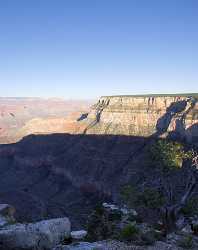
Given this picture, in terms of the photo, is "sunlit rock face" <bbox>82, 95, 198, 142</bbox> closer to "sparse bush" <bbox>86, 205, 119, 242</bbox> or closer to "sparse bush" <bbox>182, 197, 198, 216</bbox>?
"sparse bush" <bbox>86, 205, 119, 242</bbox>

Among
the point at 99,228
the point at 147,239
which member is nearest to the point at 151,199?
the point at 99,228

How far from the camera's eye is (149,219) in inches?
1459

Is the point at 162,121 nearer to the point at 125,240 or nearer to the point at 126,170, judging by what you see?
the point at 126,170

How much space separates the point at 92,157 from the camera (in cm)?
7469

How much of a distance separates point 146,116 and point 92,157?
509 inches

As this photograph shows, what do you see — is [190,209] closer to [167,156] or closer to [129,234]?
[167,156]

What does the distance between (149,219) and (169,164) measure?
17.5 m

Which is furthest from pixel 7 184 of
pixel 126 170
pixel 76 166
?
pixel 126 170

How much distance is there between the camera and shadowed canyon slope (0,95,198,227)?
201 ft

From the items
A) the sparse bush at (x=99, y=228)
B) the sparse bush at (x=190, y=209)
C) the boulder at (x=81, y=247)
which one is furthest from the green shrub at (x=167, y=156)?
the boulder at (x=81, y=247)

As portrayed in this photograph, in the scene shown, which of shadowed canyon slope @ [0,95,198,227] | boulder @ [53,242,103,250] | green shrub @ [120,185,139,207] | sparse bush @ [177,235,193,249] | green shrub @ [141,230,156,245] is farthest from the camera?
shadowed canyon slope @ [0,95,198,227]

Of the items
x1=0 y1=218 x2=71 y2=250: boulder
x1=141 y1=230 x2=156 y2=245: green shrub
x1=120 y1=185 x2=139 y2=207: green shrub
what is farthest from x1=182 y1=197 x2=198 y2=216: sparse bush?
x1=0 y1=218 x2=71 y2=250: boulder

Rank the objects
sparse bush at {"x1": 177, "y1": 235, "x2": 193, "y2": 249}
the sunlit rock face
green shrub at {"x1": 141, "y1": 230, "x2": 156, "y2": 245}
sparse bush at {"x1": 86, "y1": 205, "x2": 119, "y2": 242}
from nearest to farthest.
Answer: green shrub at {"x1": 141, "y1": 230, "x2": 156, "y2": 245}, sparse bush at {"x1": 177, "y1": 235, "x2": 193, "y2": 249}, sparse bush at {"x1": 86, "y1": 205, "x2": 119, "y2": 242}, the sunlit rock face

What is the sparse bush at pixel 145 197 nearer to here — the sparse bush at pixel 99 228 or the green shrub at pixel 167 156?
the green shrub at pixel 167 156
